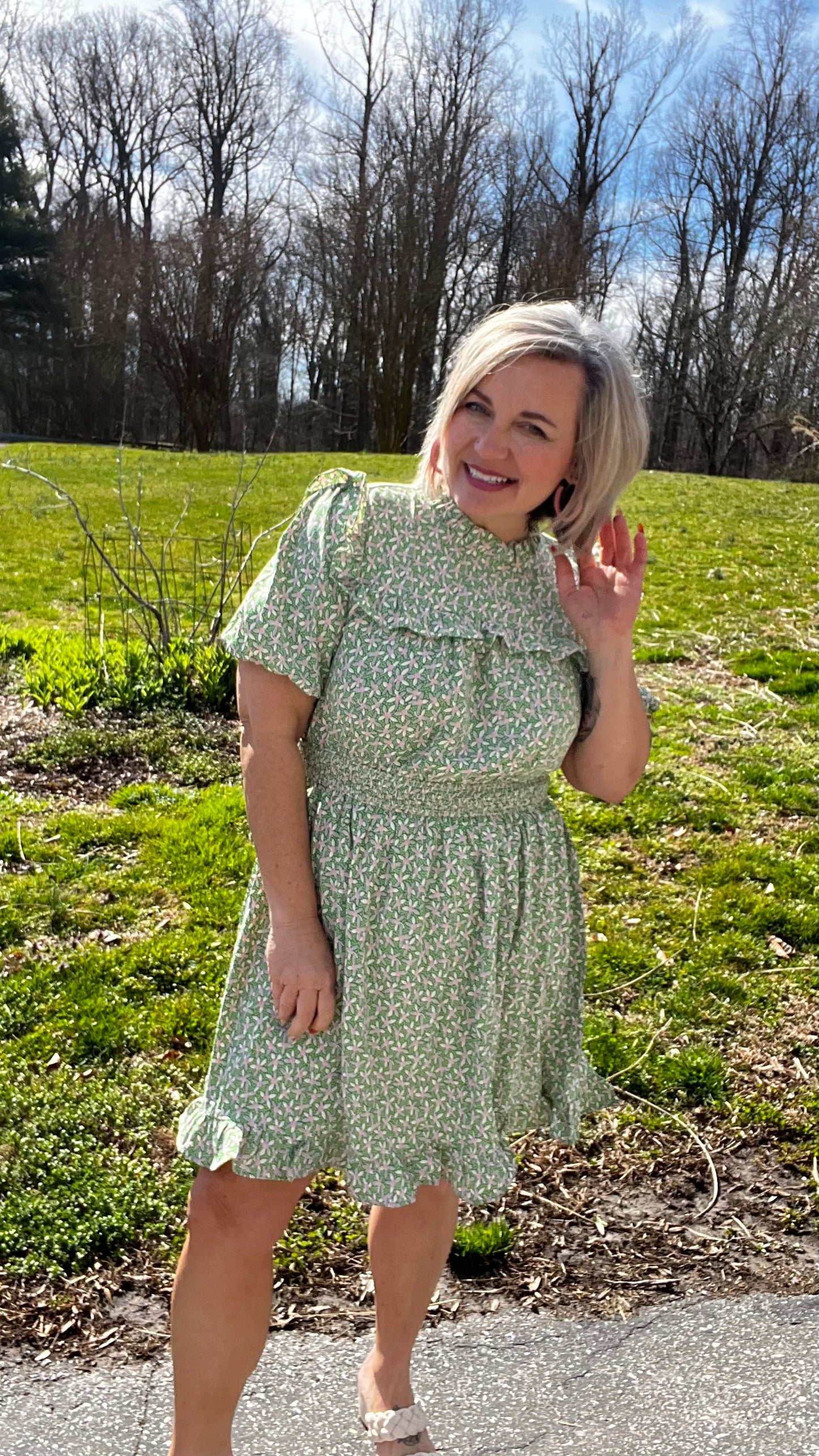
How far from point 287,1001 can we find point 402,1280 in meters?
0.61

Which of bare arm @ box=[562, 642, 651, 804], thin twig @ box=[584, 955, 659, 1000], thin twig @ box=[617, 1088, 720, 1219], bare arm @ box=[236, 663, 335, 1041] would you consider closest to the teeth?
bare arm @ box=[562, 642, 651, 804]

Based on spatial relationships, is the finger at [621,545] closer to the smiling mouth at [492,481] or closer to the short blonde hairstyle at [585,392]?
the short blonde hairstyle at [585,392]

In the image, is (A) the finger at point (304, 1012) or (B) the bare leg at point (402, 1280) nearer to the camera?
(A) the finger at point (304, 1012)

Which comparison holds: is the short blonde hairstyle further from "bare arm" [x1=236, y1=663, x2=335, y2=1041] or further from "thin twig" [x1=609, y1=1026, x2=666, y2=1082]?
"thin twig" [x1=609, y1=1026, x2=666, y2=1082]

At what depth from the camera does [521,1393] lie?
2182 millimetres

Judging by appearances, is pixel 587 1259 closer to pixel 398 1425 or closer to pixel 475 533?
pixel 398 1425

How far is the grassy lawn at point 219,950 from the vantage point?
2.68 metres

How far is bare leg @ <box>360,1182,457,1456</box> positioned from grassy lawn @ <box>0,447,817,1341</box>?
0.44 metres

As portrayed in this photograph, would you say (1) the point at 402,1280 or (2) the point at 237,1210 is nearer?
(2) the point at 237,1210

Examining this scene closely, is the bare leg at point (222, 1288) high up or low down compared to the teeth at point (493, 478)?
down

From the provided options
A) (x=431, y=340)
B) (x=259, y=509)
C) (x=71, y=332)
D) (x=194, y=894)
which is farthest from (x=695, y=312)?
(x=194, y=894)

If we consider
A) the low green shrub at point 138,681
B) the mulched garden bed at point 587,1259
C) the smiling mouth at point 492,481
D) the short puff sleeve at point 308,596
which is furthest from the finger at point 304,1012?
the low green shrub at point 138,681

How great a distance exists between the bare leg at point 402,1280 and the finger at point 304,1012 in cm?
39

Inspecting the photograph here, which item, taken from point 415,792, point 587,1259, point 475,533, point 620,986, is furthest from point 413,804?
point 620,986
